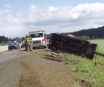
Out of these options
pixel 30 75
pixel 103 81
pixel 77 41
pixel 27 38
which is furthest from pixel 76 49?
pixel 30 75

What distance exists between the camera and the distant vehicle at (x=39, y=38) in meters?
40.9

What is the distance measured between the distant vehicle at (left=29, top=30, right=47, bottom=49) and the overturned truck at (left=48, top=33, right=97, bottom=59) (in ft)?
20.9

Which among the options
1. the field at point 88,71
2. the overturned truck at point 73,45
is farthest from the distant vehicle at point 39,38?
the field at point 88,71

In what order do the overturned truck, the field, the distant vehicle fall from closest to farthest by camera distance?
the field, the overturned truck, the distant vehicle

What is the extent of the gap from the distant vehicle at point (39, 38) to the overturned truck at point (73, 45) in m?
6.38

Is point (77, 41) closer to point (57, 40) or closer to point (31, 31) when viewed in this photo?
point (57, 40)

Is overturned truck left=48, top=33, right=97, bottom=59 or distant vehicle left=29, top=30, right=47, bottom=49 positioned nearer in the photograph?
A: overturned truck left=48, top=33, right=97, bottom=59

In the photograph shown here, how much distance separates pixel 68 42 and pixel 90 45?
8.84 feet

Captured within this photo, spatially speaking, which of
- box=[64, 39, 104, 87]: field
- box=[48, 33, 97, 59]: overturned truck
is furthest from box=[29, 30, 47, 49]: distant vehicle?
box=[64, 39, 104, 87]: field

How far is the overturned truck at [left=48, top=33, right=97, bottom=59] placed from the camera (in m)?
31.4

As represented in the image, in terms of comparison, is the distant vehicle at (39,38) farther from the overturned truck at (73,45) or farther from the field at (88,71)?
the field at (88,71)

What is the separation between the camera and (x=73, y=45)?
1286 inches

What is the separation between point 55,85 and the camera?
1123 centimetres

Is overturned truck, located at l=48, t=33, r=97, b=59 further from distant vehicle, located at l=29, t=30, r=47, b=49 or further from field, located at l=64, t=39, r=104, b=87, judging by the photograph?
field, located at l=64, t=39, r=104, b=87
